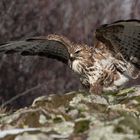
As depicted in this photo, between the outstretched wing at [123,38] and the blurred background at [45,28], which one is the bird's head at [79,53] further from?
the blurred background at [45,28]

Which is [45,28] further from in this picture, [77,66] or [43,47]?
[77,66]

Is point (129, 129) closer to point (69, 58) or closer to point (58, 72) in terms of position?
point (69, 58)

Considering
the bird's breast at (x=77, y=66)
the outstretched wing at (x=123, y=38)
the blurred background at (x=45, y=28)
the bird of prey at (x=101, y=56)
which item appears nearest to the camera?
the outstretched wing at (x=123, y=38)

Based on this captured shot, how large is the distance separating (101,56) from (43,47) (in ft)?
2.56

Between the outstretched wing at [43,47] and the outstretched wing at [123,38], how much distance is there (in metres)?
0.44

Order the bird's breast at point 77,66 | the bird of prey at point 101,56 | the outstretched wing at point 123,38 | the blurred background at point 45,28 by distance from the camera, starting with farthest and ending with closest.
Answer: the blurred background at point 45,28 < the bird's breast at point 77,66 < the bird of prey at point 101,56 < the outstretched wing at point 123,38

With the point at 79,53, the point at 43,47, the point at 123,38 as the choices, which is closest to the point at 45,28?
the point at 43,47

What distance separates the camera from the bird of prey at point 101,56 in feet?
25.3

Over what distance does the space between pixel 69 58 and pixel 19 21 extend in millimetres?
14041

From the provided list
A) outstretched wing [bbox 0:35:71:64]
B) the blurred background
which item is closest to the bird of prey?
outstretched wing [bbox 0:35:71:64]

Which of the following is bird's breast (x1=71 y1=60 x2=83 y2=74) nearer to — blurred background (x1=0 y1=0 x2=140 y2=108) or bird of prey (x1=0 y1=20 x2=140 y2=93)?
bird of prey (x1=0 y1=20 x2=140 y2=93)

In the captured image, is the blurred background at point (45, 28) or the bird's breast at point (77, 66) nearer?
the bird's breast at point (77, 66)

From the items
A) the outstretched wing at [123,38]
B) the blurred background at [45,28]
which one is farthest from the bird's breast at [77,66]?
the blurred background at [45,28]

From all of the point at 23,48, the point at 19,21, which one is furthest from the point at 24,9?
the point at 23,48
